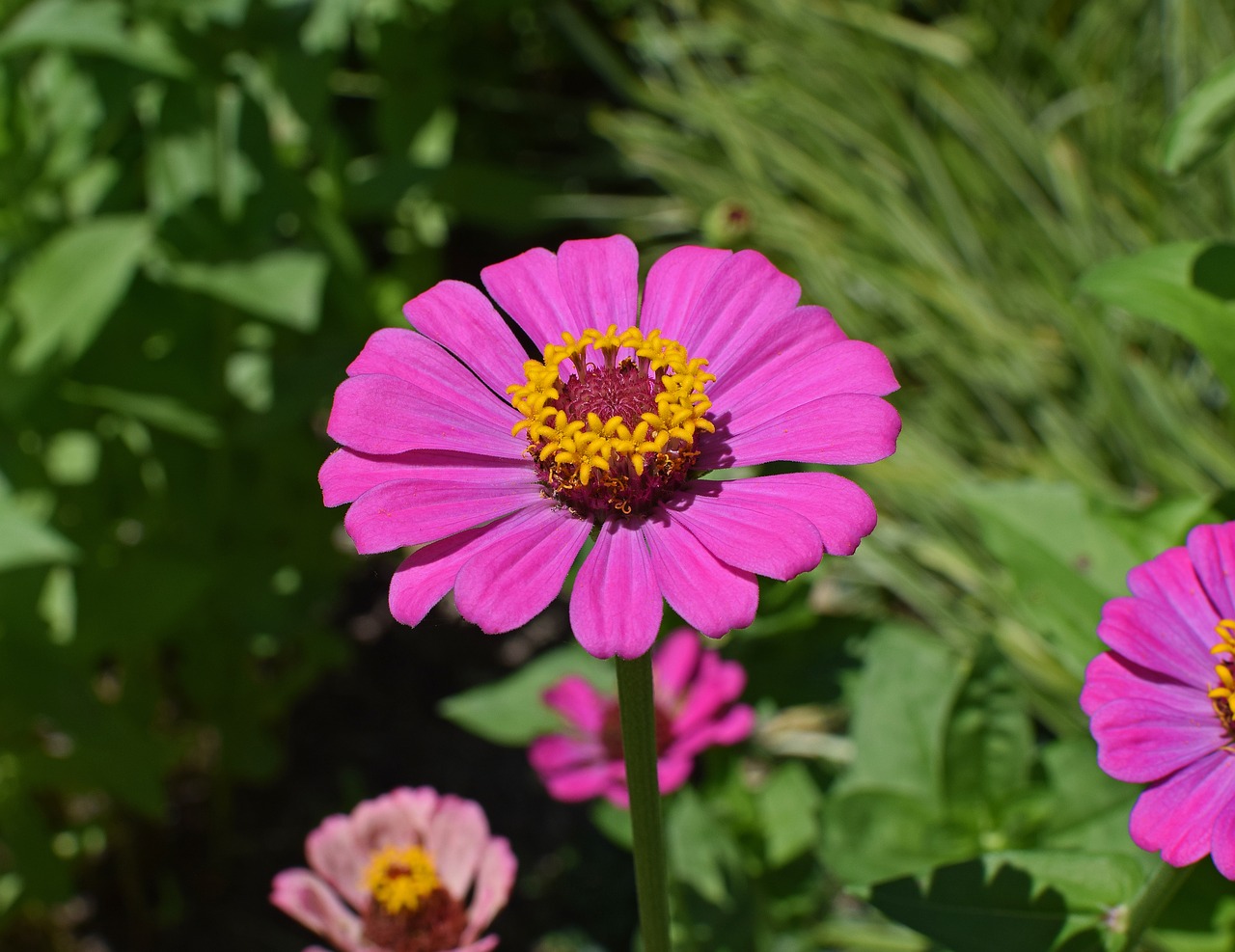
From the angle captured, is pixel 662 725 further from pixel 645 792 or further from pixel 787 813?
pixel 645 792

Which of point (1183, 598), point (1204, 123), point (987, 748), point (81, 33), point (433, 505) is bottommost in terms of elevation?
point (987, 748)

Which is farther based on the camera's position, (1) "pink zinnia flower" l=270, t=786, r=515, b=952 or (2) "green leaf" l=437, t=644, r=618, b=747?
(2) "green leaf" l=437, t=644, r=618, b=747

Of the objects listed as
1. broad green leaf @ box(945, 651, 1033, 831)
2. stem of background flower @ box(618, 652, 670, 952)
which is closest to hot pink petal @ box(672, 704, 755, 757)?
broad green leaf @ box(945, 651, 1033, 831)

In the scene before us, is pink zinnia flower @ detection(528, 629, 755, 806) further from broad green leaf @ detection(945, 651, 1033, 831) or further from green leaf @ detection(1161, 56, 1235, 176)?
green leaf @ detection(1161, 56, 1235, 176)

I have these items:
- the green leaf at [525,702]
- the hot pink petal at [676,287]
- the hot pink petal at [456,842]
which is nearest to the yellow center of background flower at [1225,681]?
the hot pink petal at [676,287]

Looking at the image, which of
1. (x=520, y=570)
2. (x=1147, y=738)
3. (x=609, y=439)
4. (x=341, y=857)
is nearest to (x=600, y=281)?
(x=609, y=439)
